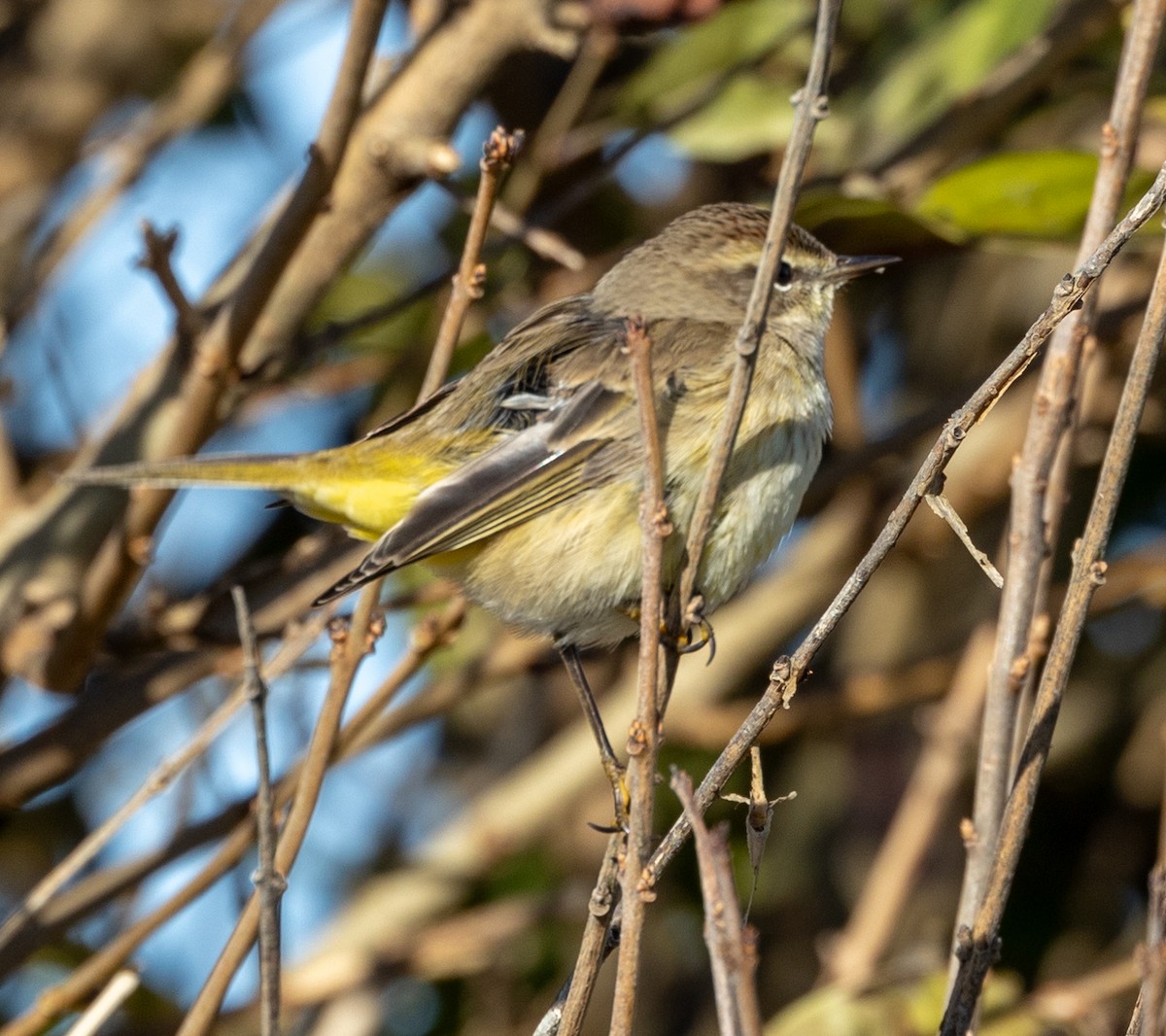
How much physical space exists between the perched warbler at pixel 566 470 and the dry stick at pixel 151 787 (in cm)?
30

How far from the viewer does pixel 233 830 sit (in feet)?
11.6

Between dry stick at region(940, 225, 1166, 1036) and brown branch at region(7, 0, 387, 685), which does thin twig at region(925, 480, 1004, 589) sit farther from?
brown branch at region(7, 0, 387, 685)

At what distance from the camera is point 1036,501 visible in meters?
2.60

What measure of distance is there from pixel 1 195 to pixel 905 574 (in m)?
3.11

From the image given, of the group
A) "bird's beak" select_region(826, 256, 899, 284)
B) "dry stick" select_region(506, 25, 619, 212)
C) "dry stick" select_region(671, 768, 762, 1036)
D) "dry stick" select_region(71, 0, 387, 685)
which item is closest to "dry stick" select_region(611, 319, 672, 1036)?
"dry stick" select_region(671, 768, 762, 1036)

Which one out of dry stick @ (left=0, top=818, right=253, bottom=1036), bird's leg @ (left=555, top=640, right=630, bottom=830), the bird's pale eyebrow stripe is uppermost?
the bird's pale eyebrow stripe

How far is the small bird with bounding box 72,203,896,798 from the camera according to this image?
10.4 ft

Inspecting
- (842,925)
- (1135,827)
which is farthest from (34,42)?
(1135,827)

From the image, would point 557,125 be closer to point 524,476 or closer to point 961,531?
point 524,476

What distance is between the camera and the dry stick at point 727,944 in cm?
164

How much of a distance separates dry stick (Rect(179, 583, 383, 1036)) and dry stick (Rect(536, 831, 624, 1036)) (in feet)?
1.49

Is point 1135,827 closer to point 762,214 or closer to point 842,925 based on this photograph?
point 842,925

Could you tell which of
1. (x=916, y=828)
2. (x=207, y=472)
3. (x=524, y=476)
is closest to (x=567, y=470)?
(x=524, y=476)

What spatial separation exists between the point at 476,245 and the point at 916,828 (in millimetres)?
2128
